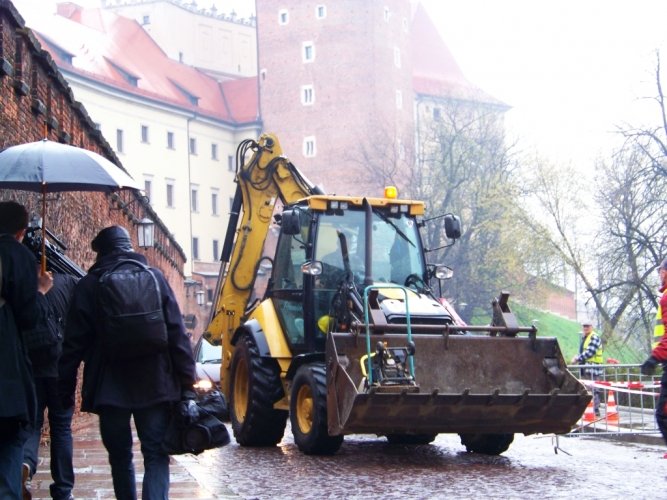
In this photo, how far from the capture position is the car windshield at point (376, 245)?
46.8ft

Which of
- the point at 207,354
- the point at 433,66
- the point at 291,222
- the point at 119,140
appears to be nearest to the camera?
the point at 291,222

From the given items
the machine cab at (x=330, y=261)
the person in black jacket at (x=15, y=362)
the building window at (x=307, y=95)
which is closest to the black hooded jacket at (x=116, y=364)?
the person in black jacket at (x=15, y=362)

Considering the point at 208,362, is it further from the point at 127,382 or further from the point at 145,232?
the point at 127,382

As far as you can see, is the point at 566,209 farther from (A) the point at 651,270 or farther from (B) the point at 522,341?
(B) the point at 522,341

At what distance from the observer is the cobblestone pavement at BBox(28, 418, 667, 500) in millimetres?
9938

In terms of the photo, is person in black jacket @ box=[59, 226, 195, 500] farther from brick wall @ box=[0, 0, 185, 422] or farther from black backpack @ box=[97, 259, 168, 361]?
brick wall @ box=[0, 0, 185, 422]

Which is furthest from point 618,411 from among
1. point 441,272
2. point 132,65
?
point 132,65

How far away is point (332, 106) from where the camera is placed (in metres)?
86.9

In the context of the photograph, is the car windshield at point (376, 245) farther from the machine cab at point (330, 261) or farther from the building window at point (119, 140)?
the building window at point (119, 140)

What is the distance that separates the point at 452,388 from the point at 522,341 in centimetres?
85

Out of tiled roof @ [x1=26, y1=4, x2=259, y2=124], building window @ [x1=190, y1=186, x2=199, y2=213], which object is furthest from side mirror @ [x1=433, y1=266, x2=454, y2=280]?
A: building window @ [x1=190, y1=186, x2=199, y2=213]

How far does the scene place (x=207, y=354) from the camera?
22.7m

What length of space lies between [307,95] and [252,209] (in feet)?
236

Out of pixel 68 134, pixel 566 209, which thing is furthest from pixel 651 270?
pixel 566 209
